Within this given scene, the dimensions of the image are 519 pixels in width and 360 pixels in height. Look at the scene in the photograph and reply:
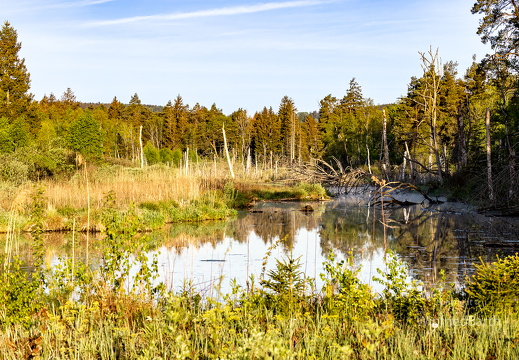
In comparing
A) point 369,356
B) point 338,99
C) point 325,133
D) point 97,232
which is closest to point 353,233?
point 97,232

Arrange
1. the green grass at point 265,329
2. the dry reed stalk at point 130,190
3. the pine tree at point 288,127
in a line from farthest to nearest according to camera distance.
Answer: the pine tree at point 288,127, the dry reed stalk at point 130,190, the green grass at point 265,329

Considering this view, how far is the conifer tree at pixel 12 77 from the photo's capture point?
45688 mm

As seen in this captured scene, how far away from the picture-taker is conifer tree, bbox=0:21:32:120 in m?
45.7

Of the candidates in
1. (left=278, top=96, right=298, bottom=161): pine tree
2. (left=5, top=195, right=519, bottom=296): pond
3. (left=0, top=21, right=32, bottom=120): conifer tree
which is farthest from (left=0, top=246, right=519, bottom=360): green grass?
(left=278, top=96, right=298, bottom=161): pine tree

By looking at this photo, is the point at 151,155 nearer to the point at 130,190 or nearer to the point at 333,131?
the point at 333,131

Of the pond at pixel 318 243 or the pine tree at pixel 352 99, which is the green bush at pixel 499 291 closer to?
the pond at pixel 318 243

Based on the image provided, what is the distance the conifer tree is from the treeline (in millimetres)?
85

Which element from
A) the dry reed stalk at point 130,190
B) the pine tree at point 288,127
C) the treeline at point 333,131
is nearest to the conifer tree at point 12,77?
the treeline at point 333,131

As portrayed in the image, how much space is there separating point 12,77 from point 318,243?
4021 cm

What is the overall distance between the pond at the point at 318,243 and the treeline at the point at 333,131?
9.07ft

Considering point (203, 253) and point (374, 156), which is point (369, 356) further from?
point (374, 156)

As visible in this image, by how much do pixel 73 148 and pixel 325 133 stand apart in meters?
37.7

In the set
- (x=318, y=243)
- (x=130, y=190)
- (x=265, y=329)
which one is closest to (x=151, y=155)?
(x=130, y=190)

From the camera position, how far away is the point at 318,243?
51.5 feet
